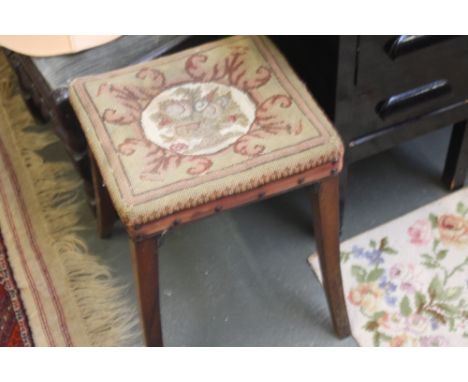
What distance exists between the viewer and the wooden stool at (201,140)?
716mm

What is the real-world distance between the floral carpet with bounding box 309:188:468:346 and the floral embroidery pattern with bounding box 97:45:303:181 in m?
0.38

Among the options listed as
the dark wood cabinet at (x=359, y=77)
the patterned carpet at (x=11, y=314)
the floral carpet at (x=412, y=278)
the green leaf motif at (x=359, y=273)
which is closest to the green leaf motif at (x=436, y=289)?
the floral carpet at (x=412, y=278)

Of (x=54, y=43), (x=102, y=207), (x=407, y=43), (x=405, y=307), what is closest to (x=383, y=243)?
(x=405, y=307)

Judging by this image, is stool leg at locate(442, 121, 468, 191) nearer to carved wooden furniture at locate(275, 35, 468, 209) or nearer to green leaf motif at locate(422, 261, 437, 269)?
carved wooden furniture at locate(275, 35, 468, 209)

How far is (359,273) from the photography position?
3.48 feet

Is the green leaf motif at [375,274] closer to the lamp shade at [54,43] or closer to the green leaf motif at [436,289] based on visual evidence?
the green leaf motif at [436,289]

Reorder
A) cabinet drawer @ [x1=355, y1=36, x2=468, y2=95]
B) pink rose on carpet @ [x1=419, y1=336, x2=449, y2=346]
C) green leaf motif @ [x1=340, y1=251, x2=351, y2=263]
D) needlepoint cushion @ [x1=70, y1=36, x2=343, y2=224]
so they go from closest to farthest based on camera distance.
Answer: needlepoint cushion @ [x1=70, y1=36, x2=343, y2=224] → cabinet drawer @ [x1=355, y1=36, x2=468, y2=95] → pink rose on carpet @ [x1=419, y1=336, x2=449, y2=346] → green leaf motif @ [x1=340, y1=251, x2=351, y2=263]

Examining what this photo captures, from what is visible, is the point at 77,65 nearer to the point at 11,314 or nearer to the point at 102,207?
the point at 102,207

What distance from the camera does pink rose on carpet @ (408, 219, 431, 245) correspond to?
1094 mm

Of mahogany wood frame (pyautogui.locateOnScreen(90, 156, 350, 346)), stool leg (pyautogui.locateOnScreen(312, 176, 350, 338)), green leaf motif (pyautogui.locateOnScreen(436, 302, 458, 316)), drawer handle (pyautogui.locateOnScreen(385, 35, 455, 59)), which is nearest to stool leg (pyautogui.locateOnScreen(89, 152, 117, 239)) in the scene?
mahogany wood frame (pyautogui.locateOnScreen(90, 156, 350, 346))

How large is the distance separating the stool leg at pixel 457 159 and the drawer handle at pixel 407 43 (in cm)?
24

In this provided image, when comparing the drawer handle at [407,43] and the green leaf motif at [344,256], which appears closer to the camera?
the drawer handle at [407,43]

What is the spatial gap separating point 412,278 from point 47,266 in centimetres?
61
